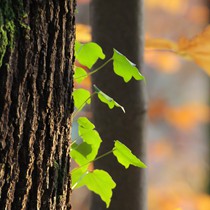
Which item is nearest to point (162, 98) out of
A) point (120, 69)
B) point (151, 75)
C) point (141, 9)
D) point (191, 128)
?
point (151, 75)

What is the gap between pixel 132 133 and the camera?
125cm

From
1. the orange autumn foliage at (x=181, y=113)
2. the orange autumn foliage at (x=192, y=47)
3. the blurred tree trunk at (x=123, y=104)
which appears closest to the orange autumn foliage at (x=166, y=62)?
the orange autumn foliage at (x=181, y=113)

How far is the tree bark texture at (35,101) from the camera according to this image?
2.53 feet

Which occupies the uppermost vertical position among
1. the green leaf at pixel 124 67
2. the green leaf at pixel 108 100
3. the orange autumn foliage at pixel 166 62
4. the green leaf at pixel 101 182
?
the orange autumn foliage at pixel 166 62

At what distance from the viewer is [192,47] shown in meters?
1.47

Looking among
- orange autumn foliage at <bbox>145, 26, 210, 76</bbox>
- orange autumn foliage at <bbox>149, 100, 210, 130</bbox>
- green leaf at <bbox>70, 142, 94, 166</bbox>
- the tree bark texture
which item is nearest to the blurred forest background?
orange autumn foliage at <bbox>149, 100, 210, 130</bbox>

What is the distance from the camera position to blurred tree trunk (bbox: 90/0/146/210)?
1248 mm

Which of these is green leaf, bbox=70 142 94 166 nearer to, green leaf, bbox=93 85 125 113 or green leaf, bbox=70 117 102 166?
green leaf, bbox=70 117 102 166

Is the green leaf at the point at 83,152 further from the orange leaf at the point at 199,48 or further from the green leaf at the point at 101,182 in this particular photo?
the orange leaf at the point at 199,48

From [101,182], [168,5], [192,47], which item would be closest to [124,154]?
[101,182]

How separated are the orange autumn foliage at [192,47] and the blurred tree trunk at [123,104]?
218 millimetres

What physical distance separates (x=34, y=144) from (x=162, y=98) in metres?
3.26

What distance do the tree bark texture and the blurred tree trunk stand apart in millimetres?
390

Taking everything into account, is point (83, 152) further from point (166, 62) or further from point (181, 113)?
point (181, 113)
